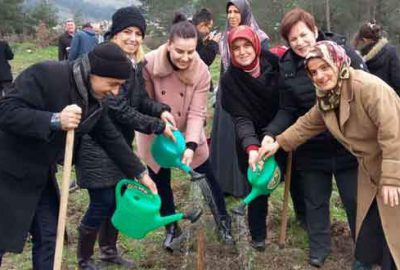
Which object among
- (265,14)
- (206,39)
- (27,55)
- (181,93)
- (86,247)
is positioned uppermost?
(265,14)

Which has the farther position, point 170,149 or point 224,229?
point 224,229

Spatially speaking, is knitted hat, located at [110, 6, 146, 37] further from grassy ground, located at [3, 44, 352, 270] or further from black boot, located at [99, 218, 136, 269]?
black boot, located at [99, 218, 136, 269]

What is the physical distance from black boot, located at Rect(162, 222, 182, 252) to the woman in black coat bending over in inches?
26.4

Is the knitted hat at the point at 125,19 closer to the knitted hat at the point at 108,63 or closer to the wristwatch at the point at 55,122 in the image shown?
the knitted hat at the point at 108,63

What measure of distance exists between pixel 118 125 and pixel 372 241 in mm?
1539

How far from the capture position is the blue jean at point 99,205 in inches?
137

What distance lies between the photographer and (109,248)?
12.8 ft

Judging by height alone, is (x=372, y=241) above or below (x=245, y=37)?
below

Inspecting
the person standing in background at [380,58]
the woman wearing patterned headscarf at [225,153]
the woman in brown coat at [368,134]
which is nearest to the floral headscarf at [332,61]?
the woman in brown coat at [368,134]

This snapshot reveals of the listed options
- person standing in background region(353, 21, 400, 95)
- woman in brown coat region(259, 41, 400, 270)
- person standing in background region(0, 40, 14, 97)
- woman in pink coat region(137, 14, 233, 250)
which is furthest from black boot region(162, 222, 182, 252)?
person standing in background region(0, 40, 14, 97)

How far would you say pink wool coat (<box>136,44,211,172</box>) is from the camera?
12.2 feet

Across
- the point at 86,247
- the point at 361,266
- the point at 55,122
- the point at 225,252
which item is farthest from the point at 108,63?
the point at 225,252

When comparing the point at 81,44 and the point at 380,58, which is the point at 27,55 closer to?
the point at 81,44

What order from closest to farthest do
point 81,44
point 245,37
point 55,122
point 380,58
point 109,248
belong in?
point 55,122 → point 245,37 → point 109,248 → point 380,58 → point 81,44
